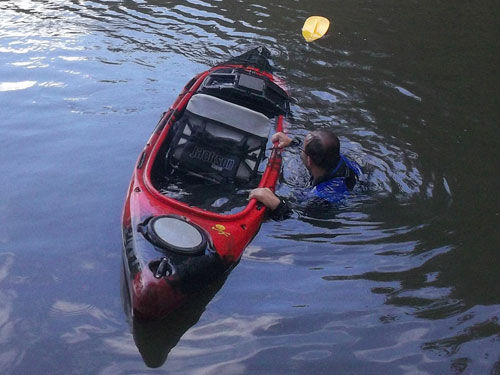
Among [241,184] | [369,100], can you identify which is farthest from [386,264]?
[369,100]

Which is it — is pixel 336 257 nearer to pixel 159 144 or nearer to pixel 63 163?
pixel 159 144

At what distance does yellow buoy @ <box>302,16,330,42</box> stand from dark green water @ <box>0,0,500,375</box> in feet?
1.15

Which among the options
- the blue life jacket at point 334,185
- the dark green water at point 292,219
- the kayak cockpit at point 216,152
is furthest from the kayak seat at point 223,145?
the blue life jacket at point 334,185

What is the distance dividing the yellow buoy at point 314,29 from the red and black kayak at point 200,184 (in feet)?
3.63

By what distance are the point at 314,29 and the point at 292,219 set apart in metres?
4.29

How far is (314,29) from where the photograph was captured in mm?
8453

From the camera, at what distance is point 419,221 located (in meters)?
5.12

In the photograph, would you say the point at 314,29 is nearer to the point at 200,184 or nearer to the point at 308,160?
the point at 308,160

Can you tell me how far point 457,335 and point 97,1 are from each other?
30.6 feet

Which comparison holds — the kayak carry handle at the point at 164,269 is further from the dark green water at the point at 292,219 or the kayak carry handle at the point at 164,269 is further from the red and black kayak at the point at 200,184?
the dark green water at the point at 292,219

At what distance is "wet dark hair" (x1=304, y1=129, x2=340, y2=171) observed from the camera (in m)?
5.04

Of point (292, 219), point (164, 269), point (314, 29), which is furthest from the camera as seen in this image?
point (314, 29)

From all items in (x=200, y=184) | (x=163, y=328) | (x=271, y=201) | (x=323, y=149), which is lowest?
(x=163, y=328)

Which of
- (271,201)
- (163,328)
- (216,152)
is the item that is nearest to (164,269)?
(163,328)
